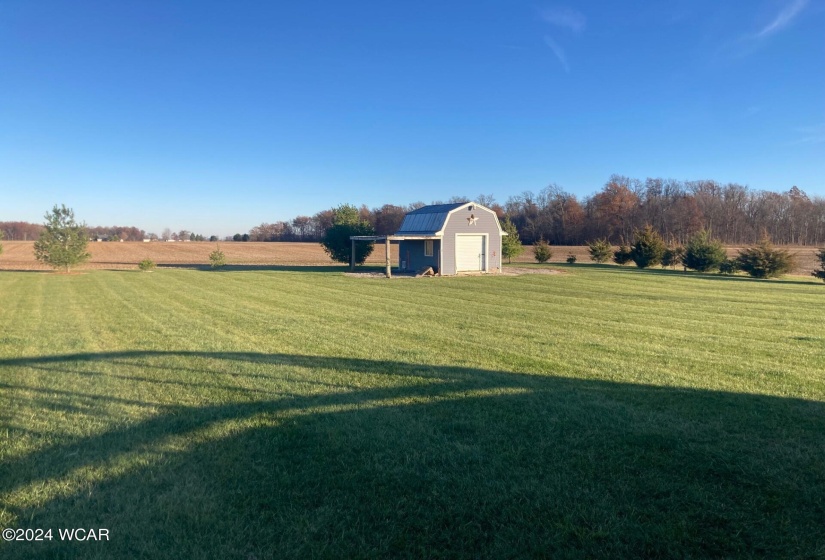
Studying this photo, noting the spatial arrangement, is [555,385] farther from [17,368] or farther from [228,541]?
[17,368]

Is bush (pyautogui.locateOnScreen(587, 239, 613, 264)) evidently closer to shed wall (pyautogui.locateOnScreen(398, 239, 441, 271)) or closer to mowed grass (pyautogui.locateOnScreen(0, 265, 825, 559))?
shed wall (pyautogui.locateOnScreen(398, 239, 441, 271))

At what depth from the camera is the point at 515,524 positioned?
10.3 ft

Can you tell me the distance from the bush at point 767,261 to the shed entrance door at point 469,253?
1416cm

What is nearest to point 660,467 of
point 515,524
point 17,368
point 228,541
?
point 515,524

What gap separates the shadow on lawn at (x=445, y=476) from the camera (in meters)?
2.98

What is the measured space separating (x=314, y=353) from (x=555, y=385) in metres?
3.65

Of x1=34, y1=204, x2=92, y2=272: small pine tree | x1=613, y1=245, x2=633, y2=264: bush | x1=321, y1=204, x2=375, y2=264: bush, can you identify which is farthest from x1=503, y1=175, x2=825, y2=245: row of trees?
x1=34, y1=204, x2=92, y2=272: small pine tree

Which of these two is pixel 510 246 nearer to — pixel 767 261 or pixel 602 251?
pixel 602 251

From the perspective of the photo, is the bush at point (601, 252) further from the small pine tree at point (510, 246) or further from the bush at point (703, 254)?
the bush at point (703, 254)

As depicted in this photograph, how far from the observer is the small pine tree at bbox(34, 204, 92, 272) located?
2916cm

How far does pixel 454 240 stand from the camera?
28469 mm

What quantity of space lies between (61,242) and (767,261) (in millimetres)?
38523

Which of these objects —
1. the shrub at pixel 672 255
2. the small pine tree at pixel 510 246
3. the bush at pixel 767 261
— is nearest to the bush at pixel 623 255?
the shrub at pixel 672 255

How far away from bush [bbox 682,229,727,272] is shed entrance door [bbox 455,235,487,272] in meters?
13.2
